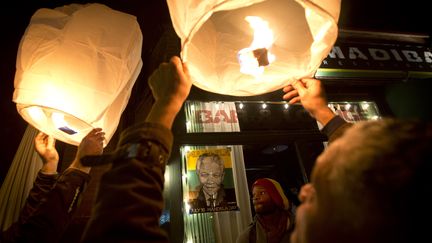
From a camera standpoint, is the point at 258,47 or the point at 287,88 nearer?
the point at 258,47

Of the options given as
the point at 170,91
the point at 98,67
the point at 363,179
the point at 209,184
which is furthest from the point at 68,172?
the point at 209,184

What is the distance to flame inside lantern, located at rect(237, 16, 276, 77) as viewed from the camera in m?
1.41

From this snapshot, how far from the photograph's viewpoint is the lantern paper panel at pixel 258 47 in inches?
55.7

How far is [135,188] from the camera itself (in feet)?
2.39

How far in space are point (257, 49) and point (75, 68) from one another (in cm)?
111

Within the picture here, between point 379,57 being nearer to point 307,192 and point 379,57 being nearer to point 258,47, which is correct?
point 258,47

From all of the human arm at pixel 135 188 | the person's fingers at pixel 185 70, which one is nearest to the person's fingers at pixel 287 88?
the person's fingers at pixel 185 70

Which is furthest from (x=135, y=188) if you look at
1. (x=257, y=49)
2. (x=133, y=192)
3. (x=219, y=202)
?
(x=219, y=202)

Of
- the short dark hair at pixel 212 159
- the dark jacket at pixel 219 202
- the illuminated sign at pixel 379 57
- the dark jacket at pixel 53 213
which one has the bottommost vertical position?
the dark jacket at pixel 53 213

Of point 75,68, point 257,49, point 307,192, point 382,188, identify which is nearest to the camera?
point 382,188

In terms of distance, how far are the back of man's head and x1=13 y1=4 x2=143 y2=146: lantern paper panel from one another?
4.82ft

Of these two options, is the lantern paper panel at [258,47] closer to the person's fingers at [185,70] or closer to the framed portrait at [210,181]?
the person's fingers at [185,70]

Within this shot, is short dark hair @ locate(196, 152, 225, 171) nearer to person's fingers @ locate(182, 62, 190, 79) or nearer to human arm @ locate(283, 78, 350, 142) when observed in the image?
human arm @ locate(283, 78, 350, 142)

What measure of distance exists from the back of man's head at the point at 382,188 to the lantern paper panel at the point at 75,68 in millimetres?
1469
